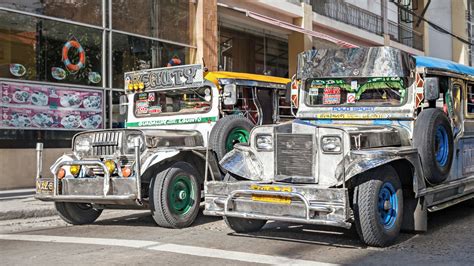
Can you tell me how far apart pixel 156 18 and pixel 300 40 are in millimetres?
6694

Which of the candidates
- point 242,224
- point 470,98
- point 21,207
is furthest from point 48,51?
A: point 470,98

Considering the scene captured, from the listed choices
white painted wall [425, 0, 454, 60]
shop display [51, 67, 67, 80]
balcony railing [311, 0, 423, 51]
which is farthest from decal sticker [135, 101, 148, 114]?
white painted wall [425, 0, 454, 60]

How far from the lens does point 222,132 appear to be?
8.38 metres

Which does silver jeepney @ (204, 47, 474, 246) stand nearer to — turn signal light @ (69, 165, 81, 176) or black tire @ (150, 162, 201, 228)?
black tire @ (150, 162, 201, 228)

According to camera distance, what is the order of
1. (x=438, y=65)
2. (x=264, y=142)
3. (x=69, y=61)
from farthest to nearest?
(x=69, y=61), (x=438, y=65), (x=264, y=142)

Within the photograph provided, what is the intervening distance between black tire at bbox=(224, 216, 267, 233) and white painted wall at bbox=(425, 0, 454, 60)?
27.2m

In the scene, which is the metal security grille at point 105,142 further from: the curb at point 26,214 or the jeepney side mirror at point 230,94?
the curb at point 26,214

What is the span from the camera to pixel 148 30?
54.2 ft

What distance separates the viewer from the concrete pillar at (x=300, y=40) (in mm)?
20969

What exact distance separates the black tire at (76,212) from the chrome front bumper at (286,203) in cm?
282

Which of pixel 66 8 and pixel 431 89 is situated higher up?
pixel 66 8

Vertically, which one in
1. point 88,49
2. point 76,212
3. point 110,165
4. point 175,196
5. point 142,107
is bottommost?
point 76,212

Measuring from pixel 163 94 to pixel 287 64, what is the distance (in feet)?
48.2

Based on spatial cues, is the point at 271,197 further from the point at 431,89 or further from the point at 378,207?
the point at 431,89
